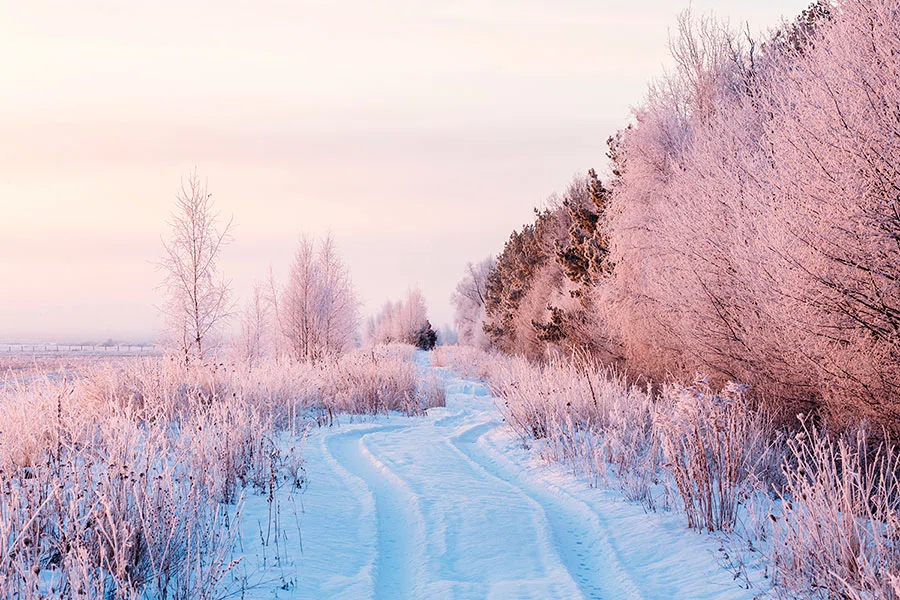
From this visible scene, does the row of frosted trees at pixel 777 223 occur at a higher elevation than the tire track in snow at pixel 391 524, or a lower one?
higher

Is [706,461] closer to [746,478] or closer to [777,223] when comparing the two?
[746,478]

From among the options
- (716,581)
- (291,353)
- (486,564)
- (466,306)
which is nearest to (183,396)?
(486,564)

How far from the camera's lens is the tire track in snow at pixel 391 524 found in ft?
14.4

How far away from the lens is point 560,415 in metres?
9.01

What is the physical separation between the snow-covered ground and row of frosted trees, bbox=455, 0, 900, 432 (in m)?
2.64

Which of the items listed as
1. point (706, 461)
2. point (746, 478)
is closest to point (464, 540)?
point (706, 461)

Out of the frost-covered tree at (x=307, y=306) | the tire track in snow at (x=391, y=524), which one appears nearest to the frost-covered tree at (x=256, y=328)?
the frost-covered tree at (x=307, y=306)

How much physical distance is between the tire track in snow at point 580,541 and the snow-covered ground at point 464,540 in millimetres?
13

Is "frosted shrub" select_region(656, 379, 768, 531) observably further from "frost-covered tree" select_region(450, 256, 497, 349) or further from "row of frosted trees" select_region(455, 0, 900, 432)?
"frost-covered tree" select_region(450, 256, 497, 349)

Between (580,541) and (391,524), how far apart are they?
1.47 m

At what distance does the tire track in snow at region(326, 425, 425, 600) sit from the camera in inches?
173

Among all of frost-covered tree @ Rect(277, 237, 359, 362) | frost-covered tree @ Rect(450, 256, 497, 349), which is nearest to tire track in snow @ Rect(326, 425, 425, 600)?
frost-covered tree @ Rect(277, 237, 359, 362)

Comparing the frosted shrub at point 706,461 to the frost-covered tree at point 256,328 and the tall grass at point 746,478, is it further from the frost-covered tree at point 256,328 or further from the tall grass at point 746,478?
the frost-covered tree at point 256,328

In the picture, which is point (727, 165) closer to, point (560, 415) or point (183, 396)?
point (560, 415)
